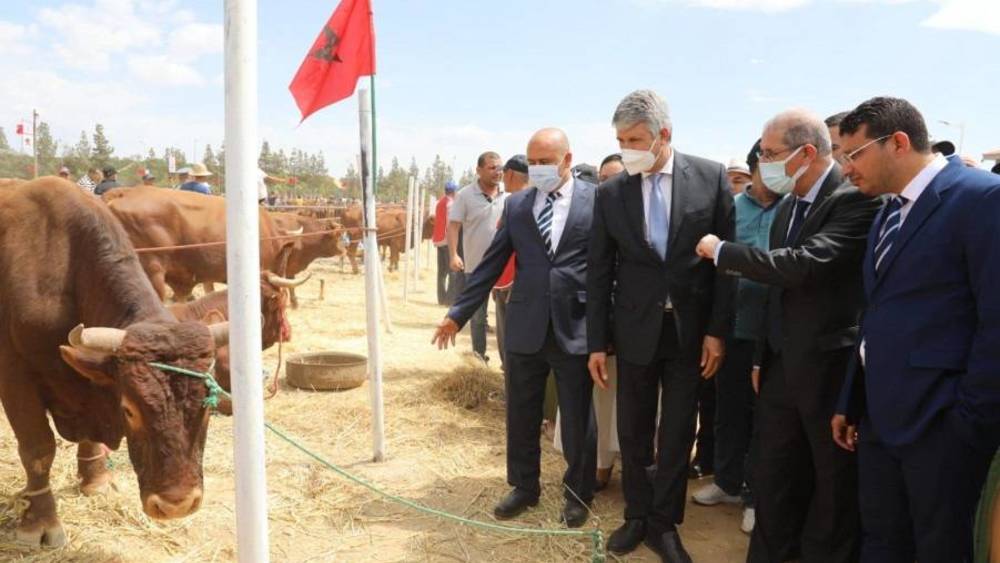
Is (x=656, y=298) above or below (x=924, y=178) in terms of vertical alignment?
below

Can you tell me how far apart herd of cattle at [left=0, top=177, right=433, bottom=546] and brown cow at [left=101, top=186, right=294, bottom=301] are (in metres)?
3.91

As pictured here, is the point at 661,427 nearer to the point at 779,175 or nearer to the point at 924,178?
the point at 779,175

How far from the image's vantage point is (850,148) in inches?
94.9

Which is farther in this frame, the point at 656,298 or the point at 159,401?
the point at 656,298

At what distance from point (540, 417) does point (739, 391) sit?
1268 mm

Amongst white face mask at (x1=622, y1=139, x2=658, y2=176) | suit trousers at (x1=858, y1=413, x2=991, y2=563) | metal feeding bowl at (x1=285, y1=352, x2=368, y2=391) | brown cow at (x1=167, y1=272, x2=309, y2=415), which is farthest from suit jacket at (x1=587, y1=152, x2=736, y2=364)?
metal feeding bowl at (x1=285, y1=352, x2=368, y2=391)

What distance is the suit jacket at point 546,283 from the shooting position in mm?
3547

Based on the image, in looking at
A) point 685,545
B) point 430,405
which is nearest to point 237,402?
point 685,545

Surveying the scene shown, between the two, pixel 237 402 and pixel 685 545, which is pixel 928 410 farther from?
pixel 237 402

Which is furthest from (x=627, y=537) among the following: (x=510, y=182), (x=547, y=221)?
(x=510, y=182)

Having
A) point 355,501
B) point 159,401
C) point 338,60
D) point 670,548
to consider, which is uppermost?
point 338,60

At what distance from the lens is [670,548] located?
10.5ft

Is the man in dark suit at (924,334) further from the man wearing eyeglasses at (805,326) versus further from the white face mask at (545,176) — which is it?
the white face mask at (545,176)

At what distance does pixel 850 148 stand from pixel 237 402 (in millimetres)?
2350
